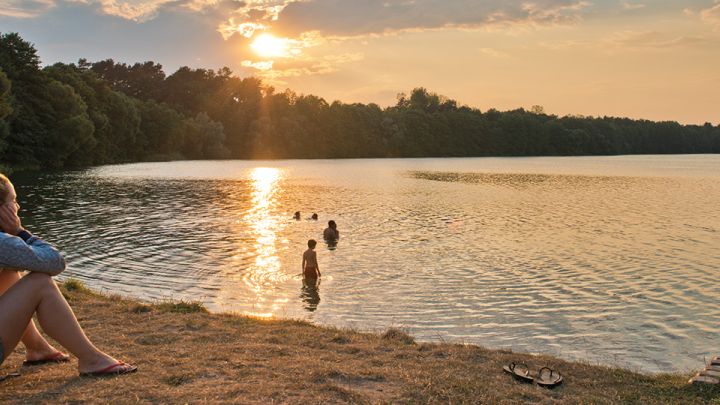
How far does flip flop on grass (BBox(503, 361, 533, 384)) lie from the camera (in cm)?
841

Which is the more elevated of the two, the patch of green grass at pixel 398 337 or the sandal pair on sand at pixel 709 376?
the sandal pair on sand at pixel 709 376

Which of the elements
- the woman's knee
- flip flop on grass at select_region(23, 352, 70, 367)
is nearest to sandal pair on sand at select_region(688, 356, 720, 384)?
the woman's knee

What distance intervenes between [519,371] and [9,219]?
7.27 meters

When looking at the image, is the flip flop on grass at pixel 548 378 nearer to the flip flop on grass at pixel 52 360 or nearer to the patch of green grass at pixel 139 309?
the flip flop on grass at pixel 52 360

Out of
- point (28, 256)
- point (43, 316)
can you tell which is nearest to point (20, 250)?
point (28, 256)

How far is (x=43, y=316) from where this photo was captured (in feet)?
23.0

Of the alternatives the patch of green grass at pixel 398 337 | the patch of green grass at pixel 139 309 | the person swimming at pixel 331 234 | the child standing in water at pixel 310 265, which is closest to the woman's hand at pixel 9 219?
the patch of green grass at pixel 139 309

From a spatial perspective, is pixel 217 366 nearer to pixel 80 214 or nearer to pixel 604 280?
pixel 604 280

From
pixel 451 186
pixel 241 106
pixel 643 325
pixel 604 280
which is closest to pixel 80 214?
pixel 604 280

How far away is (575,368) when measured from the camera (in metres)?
9.22

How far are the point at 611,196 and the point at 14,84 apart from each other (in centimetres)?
8490

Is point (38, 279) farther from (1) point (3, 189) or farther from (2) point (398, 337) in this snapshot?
(2) point (398, 337)

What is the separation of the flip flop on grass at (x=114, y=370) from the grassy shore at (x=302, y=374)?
0.39 ft

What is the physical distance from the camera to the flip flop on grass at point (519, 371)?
8.41m
